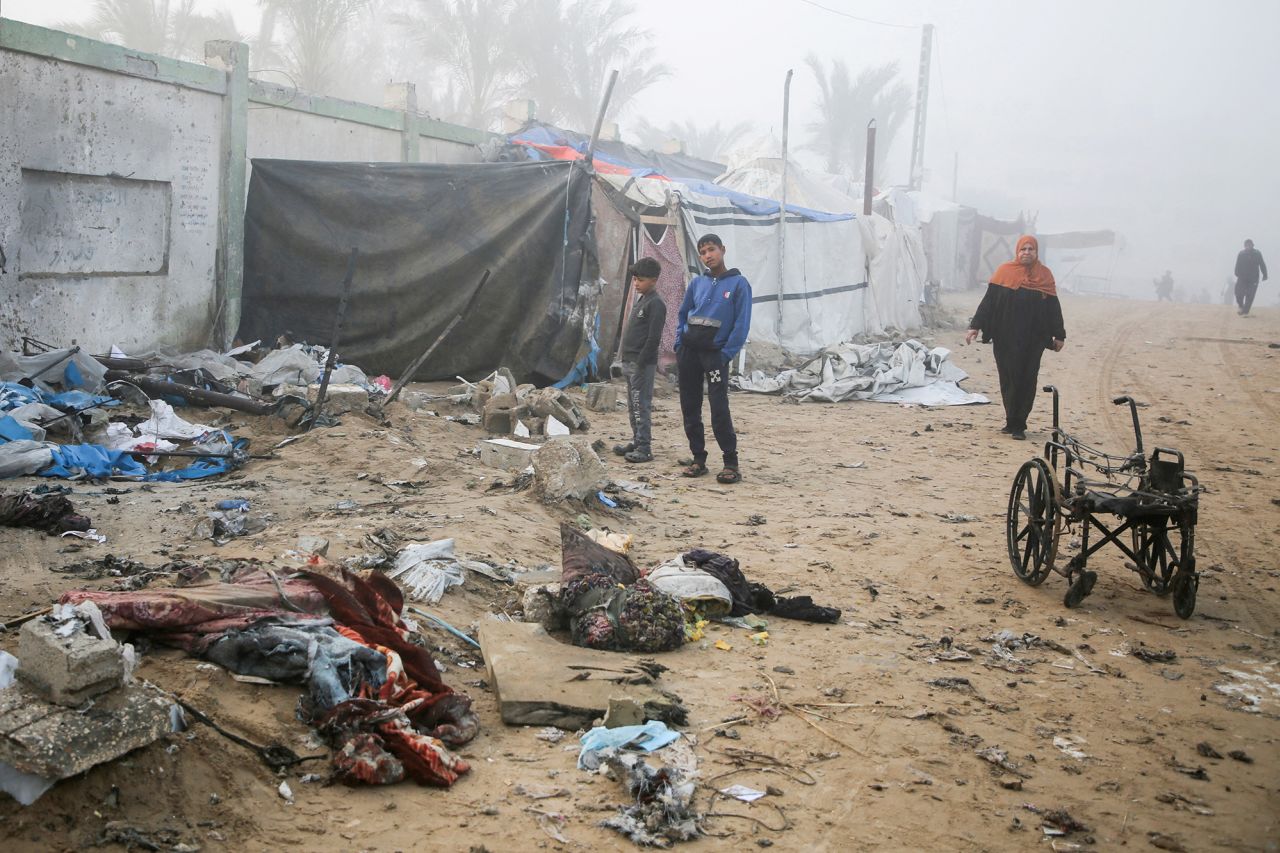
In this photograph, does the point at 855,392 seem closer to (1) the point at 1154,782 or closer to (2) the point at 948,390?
(2) the point at 948,390

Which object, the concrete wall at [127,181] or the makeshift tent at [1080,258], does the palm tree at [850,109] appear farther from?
the concrete wall at [127,181]

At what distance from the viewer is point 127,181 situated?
31.1 feet

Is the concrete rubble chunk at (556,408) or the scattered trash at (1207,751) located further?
the concrete rubble chunk at (556,408)

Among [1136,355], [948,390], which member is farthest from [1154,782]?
[1136,355]

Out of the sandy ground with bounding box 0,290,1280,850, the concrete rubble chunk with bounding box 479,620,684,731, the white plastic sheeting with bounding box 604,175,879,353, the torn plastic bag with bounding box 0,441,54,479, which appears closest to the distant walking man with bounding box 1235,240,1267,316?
the white plastic sheeting with bounding box 604,175,879,353

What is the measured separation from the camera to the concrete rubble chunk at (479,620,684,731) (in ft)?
11.8

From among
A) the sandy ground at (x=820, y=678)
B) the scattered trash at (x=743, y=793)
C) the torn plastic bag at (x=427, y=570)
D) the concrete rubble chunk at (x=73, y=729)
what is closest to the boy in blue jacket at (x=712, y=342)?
the sandy ground at (x=820, y=678)

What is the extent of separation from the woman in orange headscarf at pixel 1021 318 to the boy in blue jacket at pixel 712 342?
9.39 ft

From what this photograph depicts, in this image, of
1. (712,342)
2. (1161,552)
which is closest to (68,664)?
(1161,552)

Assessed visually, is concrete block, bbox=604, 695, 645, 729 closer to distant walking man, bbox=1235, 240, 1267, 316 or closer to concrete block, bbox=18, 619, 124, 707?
concrete block, bbox=18, 619, 124, 707

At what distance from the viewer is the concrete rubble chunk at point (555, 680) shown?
358 centimetres

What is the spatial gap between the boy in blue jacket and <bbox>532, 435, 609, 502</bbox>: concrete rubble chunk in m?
1.26

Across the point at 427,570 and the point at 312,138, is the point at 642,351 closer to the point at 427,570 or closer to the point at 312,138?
the point at 427,570

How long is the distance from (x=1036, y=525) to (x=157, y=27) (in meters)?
30.3
